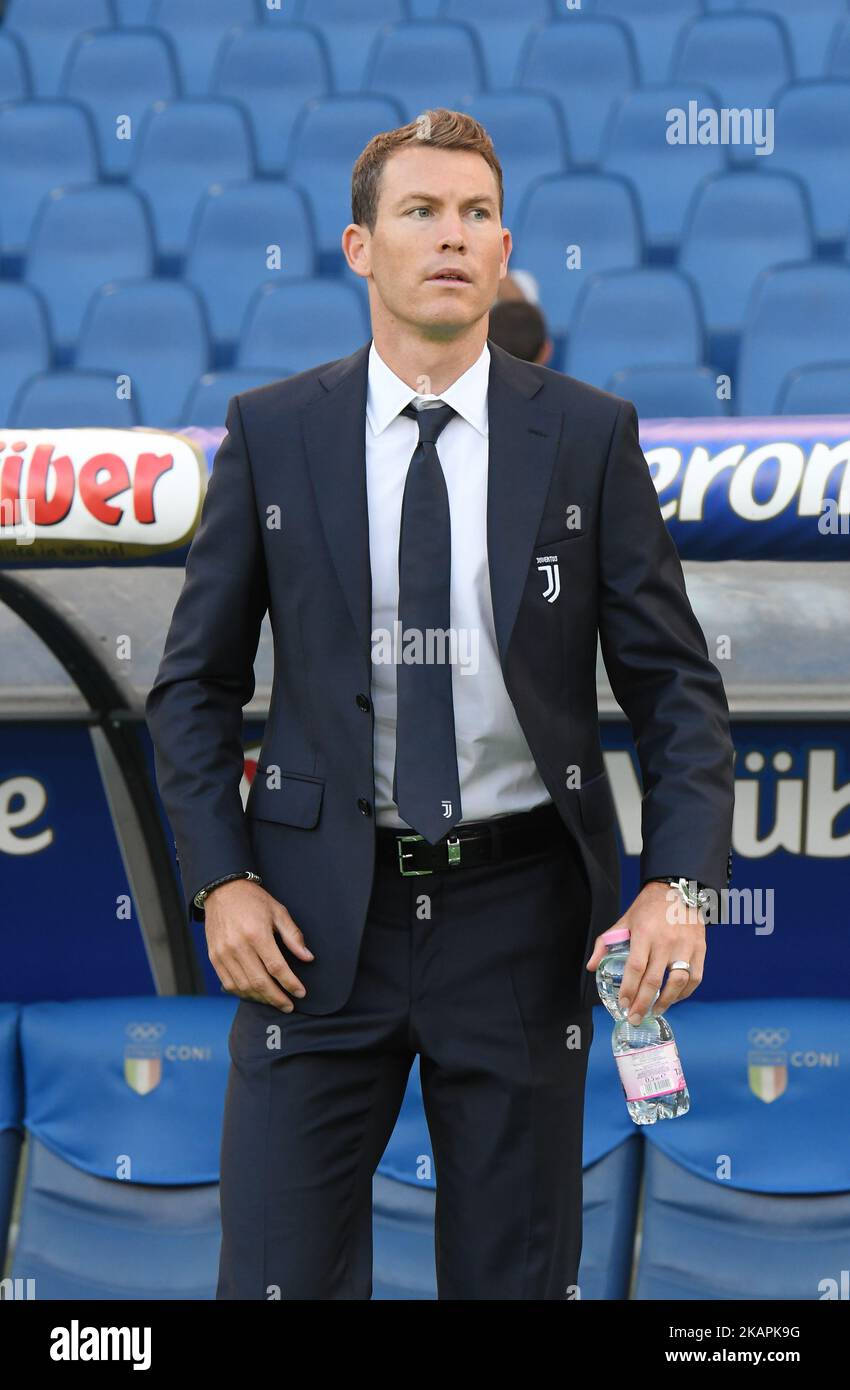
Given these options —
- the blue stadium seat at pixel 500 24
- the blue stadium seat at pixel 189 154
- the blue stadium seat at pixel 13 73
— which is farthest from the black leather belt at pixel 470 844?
the blue stadium seat at pixel 13 73

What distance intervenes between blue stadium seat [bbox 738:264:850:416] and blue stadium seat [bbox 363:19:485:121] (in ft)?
5.41

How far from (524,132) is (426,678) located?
4.32m

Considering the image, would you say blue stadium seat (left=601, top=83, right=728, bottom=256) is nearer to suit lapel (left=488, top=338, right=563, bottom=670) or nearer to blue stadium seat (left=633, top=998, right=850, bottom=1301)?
blue stadium seat (left=633, top=998, right=850, bottom=1301)

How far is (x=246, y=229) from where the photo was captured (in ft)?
17.4

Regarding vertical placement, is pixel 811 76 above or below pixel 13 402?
above

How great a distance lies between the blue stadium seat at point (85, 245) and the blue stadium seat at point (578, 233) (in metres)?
1.25

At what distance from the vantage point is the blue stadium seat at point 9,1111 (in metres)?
2.82

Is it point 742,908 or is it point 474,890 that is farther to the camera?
point 742,908

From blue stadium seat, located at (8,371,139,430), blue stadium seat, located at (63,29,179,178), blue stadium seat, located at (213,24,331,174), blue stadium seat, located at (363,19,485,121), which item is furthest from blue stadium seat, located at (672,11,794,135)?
blue stadium seat, located at (8,371,139,430)

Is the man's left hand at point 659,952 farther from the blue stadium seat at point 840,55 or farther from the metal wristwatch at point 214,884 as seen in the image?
the blue stadium seat at point 840,55

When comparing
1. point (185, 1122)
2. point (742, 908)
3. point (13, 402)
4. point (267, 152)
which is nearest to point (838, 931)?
point (742, 908)

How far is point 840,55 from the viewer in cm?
583

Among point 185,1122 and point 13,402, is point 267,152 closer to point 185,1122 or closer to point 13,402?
point 13,402

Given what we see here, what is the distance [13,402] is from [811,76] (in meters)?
3.12
